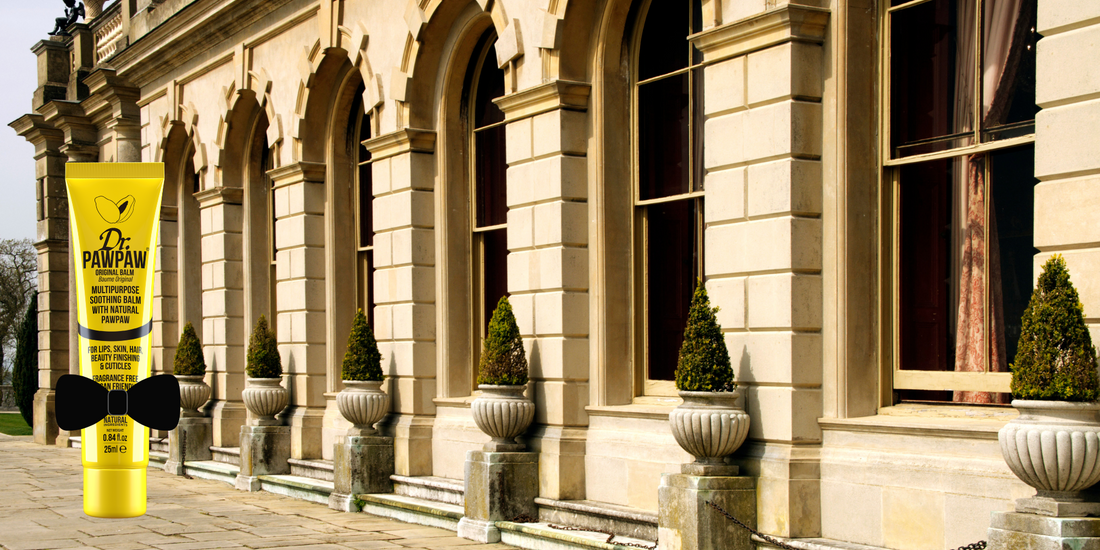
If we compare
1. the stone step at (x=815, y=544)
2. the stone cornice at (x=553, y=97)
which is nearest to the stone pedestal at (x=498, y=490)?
the stone step at (x=815, y=544)

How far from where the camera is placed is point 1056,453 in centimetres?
651

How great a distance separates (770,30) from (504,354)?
4.12 m

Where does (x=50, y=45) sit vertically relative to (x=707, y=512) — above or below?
above

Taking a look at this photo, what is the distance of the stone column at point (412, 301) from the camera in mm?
13969

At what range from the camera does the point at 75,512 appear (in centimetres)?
1423

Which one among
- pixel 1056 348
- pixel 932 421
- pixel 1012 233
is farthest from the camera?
pixel 932 421

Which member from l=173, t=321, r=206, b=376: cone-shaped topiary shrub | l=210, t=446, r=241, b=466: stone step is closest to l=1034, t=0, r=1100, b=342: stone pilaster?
l=210, t=446, r=241, b=466: stone step

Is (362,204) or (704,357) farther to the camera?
(362,204)

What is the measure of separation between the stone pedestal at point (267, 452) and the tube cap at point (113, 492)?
11916 mm

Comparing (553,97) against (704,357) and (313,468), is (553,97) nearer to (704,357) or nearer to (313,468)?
(704,357)

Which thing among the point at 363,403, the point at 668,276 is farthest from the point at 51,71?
the point at 668,276

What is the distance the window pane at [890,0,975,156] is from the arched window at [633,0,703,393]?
2118 millimetres

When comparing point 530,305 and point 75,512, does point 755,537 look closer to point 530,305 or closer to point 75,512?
point 530,305

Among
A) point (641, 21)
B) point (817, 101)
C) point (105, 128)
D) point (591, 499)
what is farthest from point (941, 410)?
point (105, 128)
